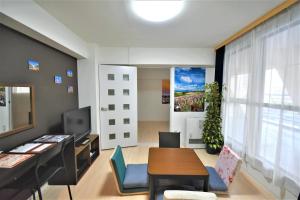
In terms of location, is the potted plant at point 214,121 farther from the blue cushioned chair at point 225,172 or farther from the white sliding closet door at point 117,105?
the white sliding closet door at point 117,105

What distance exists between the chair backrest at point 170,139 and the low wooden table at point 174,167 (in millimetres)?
556

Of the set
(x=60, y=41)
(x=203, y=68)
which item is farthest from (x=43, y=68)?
(x=203, y=68)

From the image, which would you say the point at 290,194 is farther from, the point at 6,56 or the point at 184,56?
the point at 6,56

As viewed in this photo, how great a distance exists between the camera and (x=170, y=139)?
2.90 meters

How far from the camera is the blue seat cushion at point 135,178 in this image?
83.9 inches

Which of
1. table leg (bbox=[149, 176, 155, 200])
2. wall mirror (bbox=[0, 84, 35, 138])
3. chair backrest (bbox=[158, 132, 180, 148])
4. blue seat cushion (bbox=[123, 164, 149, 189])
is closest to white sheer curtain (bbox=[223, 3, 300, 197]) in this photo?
chair backrest (bbox=[158, 132, 180, 148])

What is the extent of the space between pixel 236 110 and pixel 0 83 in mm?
3513

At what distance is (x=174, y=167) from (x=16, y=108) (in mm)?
1990

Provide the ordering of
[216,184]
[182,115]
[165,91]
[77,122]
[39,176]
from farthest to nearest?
[165,91] → [182,115] → [77,122] → [216,184] → [39,176]

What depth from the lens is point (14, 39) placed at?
6.16 feet

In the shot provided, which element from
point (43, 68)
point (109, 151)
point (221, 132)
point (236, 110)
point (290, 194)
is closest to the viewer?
point (290, 194)

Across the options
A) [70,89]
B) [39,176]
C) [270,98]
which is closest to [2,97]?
[39,176]

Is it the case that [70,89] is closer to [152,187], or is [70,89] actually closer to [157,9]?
[157,9]

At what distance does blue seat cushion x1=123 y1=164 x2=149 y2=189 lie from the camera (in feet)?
6.99
